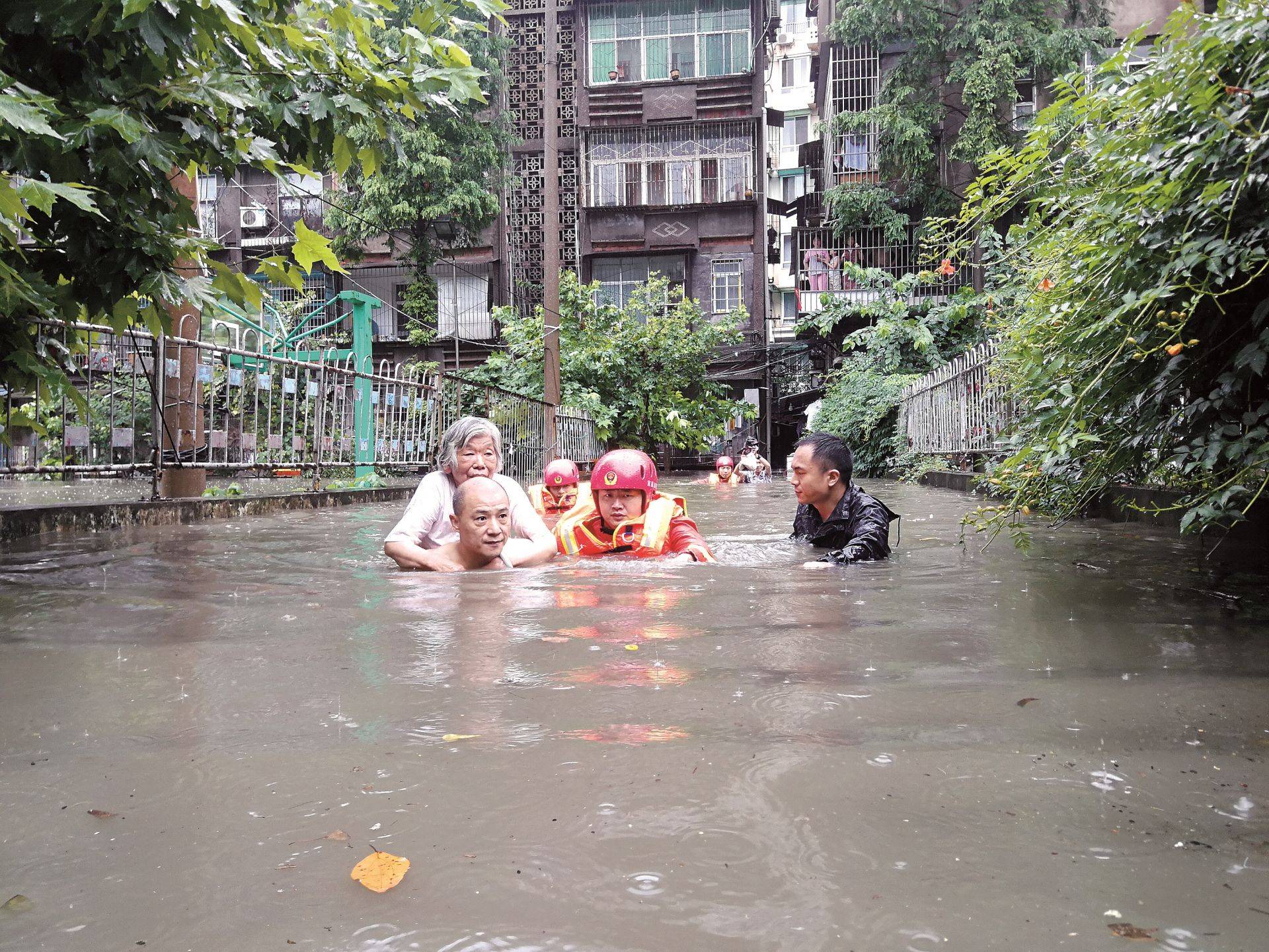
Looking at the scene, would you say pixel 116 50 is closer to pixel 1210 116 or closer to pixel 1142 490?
pixel 1210 116

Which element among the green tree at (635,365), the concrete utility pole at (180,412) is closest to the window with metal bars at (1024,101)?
the green tree at (635,365)

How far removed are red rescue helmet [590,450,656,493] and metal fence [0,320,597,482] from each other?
268 cm

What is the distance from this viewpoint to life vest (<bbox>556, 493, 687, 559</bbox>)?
703 centimetres

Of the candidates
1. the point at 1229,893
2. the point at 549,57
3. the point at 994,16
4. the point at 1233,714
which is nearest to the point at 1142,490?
the point at 1233,714

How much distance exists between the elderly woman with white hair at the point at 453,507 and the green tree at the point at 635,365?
1883cm

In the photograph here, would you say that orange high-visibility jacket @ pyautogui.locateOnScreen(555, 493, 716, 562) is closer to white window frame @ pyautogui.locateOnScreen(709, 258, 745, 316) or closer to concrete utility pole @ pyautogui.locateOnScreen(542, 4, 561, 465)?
concrete utility pole @ pyautogui.locateOnScreen(542, 4, 561, 465)

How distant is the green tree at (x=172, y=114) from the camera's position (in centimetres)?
367

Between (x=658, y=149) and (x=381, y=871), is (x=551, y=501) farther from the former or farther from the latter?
(x=658, y=149)

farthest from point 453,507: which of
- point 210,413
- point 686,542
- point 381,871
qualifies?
point 210,413

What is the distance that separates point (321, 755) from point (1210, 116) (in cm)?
348

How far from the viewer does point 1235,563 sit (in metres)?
5.69

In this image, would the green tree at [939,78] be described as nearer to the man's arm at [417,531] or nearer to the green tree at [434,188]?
the green tree at [434,188]

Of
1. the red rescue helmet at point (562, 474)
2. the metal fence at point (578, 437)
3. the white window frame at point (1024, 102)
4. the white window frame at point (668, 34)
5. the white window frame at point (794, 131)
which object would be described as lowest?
the red rescue helmet at point (562, 474)

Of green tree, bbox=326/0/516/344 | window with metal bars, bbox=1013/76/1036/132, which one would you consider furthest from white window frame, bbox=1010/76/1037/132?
green tree, bbox=326/0/516/344
